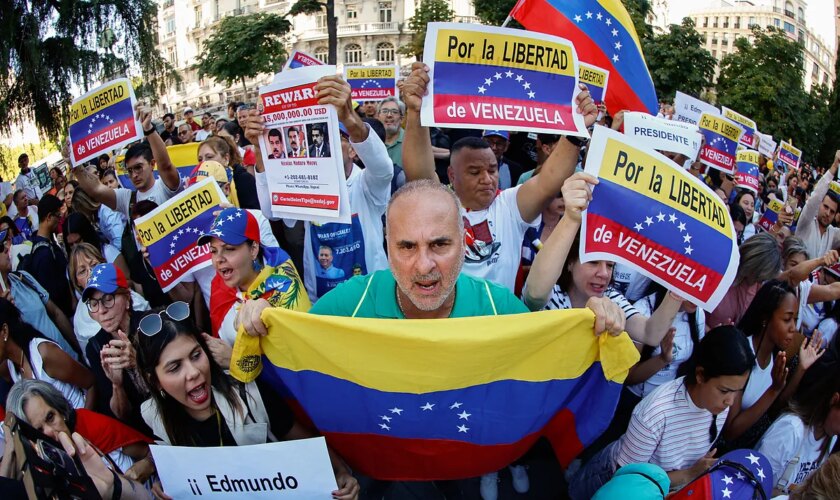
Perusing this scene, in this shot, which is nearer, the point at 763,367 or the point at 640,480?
the point at 640,480

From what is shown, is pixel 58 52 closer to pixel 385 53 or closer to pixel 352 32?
pixel 385 53

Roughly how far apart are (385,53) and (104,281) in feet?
224

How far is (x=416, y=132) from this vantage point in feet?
11.3

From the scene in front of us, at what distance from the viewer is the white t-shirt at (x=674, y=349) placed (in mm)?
3379

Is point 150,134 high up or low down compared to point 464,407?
up

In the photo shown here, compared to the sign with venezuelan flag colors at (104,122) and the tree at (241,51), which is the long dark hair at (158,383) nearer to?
the sign with venezuelan flag colors at (104,122)

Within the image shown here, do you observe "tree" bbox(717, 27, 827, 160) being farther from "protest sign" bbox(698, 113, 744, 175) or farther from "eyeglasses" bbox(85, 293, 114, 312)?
"eyeglasses" bbox(85, 293, 114, 312)

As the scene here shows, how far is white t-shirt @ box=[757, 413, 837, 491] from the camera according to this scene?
10.1 ft

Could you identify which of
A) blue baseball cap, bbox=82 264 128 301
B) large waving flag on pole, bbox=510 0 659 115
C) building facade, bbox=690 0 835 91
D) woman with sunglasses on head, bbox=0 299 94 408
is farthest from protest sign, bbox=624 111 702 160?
building facade, bbox=690 0 835 91

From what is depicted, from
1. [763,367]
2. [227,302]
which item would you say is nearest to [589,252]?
[763,367]

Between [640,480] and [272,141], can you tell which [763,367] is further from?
[272,141]

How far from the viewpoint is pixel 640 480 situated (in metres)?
2.40

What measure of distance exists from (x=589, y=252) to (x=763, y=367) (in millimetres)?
1444

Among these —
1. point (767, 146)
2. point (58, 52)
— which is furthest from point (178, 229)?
point (58, 52)
